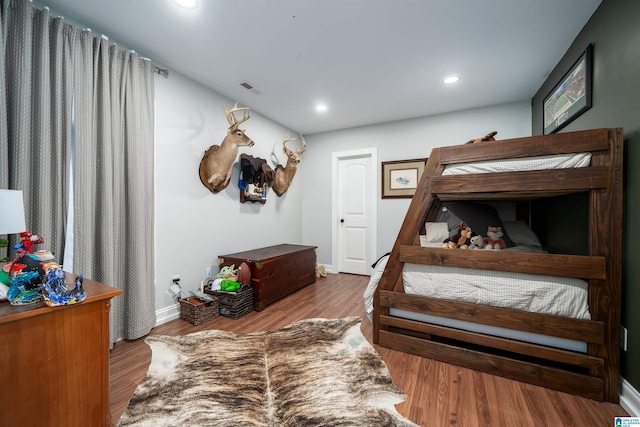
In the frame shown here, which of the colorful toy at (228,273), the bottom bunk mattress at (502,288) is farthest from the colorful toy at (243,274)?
the bottom bunk mattress at (502,288)

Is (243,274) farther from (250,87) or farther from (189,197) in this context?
(250,87)

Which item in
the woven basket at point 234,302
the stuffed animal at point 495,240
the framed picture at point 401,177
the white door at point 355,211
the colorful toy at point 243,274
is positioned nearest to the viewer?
the stuffed animal at point 495,240

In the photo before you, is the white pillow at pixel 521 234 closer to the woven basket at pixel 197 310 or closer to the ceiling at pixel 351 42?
the ceiling at pixel 351 42

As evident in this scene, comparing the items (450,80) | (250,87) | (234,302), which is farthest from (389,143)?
(234,302)

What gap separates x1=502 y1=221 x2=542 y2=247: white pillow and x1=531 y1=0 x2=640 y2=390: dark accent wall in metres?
1.17

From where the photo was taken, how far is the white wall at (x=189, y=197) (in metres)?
2.40

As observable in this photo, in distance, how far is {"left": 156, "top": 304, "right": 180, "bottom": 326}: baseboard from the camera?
7.70ft

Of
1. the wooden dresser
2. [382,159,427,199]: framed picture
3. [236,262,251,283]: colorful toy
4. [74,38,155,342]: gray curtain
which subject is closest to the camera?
the wooden dresser

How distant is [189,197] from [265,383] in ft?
6.46

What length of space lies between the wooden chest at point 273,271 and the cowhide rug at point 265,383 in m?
0.63

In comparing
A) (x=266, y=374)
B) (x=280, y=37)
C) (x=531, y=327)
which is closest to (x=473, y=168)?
(x=531, y=327)

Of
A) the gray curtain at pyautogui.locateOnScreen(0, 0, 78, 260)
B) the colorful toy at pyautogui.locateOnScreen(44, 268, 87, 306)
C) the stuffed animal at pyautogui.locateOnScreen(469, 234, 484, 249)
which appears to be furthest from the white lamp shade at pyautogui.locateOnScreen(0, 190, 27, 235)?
the stuffed animal at pyautogui.locateOnScreen(469, 234, 484, 249)

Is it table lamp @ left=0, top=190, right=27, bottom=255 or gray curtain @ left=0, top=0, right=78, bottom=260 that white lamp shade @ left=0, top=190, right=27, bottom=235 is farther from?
gray curtain @ left=0, top=0, right=78, bottom=260

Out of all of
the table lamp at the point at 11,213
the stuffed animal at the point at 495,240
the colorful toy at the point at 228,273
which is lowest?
the colorful toy at the point at 228,273
